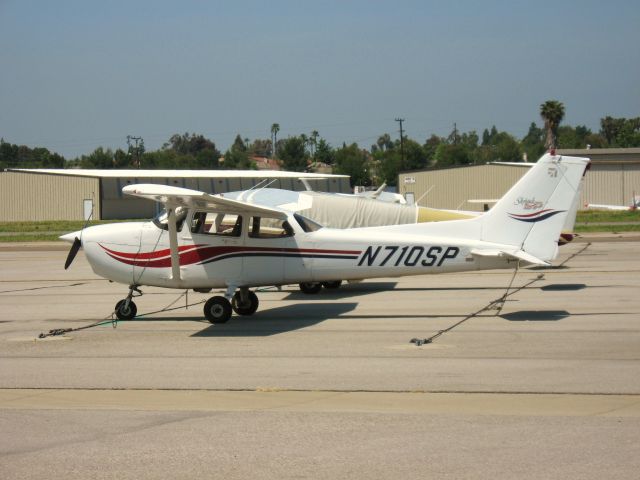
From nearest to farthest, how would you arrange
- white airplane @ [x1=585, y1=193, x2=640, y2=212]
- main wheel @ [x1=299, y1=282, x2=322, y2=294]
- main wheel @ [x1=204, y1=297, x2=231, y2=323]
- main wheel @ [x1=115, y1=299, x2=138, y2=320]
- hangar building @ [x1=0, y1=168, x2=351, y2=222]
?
main wheel @ [x1=204, y1=297, x2=231, y2=323] < main wheel @ [x1=115, y1=299, x2=138, y2=320] < main wheel @ [x1=299, y1=282, x2=322, y2=294] < white airplane @ [x1=585, y1=193, x2=640, y2=212] < hangar building @ [x1=0, y1=168, x2=351, y2=222]

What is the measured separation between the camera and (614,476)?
5875mm

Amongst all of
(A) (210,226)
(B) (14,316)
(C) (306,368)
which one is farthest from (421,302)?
(B) (14,316)

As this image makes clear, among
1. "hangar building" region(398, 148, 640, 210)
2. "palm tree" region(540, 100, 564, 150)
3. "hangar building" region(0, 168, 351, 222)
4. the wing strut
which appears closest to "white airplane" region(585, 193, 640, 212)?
"hangar building" region(398, 148, 640, 210)

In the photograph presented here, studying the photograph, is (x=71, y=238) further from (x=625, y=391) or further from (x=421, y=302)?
A: (x=625, y=391)

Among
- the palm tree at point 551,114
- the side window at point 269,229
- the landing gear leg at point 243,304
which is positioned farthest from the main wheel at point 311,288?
the palm tree at point 551,114

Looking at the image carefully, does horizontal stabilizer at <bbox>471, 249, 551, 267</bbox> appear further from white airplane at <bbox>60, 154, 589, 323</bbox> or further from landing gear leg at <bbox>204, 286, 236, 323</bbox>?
landing gear leg at <bbox>204, 286, 236, 323</bbox>

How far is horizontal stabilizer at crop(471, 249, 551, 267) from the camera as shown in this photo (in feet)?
41.6

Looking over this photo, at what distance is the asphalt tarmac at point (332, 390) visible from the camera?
6.40 m

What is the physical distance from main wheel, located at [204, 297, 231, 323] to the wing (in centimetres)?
145

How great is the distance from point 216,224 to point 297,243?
4.38ft

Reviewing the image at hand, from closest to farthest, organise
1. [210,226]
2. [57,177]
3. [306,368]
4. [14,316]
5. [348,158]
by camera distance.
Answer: [306,368], [210,226], [14,316], [57,177], [348,158]

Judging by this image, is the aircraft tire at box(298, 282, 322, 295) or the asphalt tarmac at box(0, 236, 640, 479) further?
the aircraft tire at box(298, 282, 322, 295)

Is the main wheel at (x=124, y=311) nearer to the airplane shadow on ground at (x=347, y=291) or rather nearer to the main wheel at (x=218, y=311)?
the main wheel at (x=218, y=311)

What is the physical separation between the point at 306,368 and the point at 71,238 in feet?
20.0
